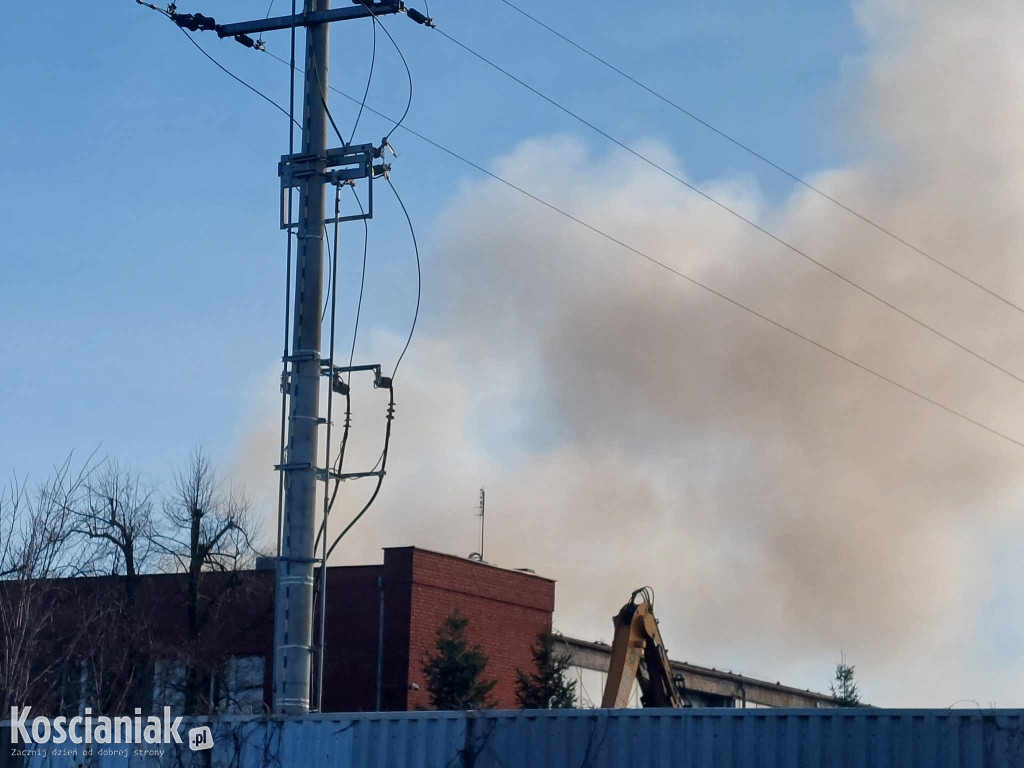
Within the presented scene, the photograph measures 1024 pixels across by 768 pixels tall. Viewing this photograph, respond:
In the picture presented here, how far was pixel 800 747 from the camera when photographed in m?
13.2

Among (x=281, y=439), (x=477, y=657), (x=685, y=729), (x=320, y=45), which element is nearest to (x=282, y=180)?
(x=320, y=45)

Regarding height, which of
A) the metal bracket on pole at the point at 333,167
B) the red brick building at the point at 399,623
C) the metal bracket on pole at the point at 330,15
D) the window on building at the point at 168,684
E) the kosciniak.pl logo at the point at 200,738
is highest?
the metal bracket on pole at the point at 330,15

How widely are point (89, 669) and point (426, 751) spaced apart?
21145 millimetres

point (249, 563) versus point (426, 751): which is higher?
point (249, 563)

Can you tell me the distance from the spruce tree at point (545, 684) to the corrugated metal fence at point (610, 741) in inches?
788

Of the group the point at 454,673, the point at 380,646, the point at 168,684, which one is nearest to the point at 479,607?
the point at 380,646

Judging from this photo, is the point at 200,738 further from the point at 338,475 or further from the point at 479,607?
the point at 479,607

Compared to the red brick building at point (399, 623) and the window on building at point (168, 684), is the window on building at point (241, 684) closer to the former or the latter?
the red brick building at point (399, 623)

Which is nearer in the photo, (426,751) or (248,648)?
(426,751)

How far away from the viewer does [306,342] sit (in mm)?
15289

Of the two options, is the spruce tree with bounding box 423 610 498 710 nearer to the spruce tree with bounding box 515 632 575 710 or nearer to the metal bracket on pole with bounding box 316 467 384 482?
the spruce tree with bounding box 515 632 575 710

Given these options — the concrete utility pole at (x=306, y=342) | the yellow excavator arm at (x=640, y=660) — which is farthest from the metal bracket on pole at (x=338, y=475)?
the yellow excavator arm at (x=640, y=660)

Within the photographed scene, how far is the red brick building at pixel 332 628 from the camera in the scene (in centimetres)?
3403

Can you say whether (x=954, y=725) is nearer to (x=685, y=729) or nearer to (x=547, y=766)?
(x=685, y=729)
